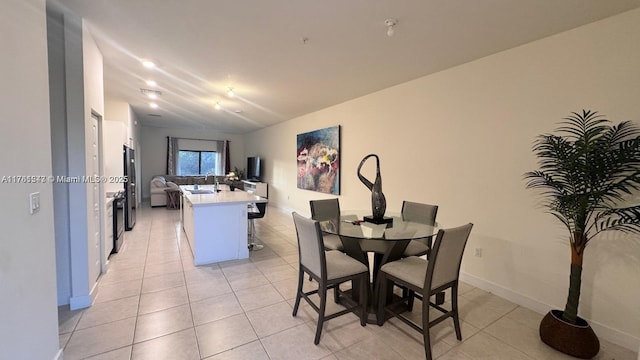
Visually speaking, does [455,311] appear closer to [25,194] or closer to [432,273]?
[432,273]

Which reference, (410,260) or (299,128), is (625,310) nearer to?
(410,260)

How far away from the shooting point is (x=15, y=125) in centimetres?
131

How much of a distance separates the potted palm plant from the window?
10191 millimetres

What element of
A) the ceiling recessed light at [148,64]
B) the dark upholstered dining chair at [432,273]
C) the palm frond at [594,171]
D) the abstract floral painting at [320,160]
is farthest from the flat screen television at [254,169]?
the palm frond at [594,171]

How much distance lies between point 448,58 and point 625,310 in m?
2.67

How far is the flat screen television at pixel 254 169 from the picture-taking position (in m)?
8.95

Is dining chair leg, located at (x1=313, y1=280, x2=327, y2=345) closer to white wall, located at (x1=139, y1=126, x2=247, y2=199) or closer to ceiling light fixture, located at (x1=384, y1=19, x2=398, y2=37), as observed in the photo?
ceiling light fixture, located at (x1=384, y1=19, x2=398, y2=37)

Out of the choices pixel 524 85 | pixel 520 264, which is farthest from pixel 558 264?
pixel 524 85

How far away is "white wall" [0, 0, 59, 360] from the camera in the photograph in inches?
48.4

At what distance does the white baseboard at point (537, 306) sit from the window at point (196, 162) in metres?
9.48

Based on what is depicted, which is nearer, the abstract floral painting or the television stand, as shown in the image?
the abstract floral painting

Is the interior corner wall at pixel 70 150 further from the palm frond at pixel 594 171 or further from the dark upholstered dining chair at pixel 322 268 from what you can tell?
the palm frond at pixel 594 171

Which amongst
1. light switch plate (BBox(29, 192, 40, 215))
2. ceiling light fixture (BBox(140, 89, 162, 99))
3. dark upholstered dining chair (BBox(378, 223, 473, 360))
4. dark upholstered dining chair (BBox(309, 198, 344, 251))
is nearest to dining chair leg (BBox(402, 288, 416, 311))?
dark upholstered dining chair (BBox(378, 223, 473, 360))

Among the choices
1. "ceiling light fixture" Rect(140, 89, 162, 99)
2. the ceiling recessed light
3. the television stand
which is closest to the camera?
the ceiling recessed light
